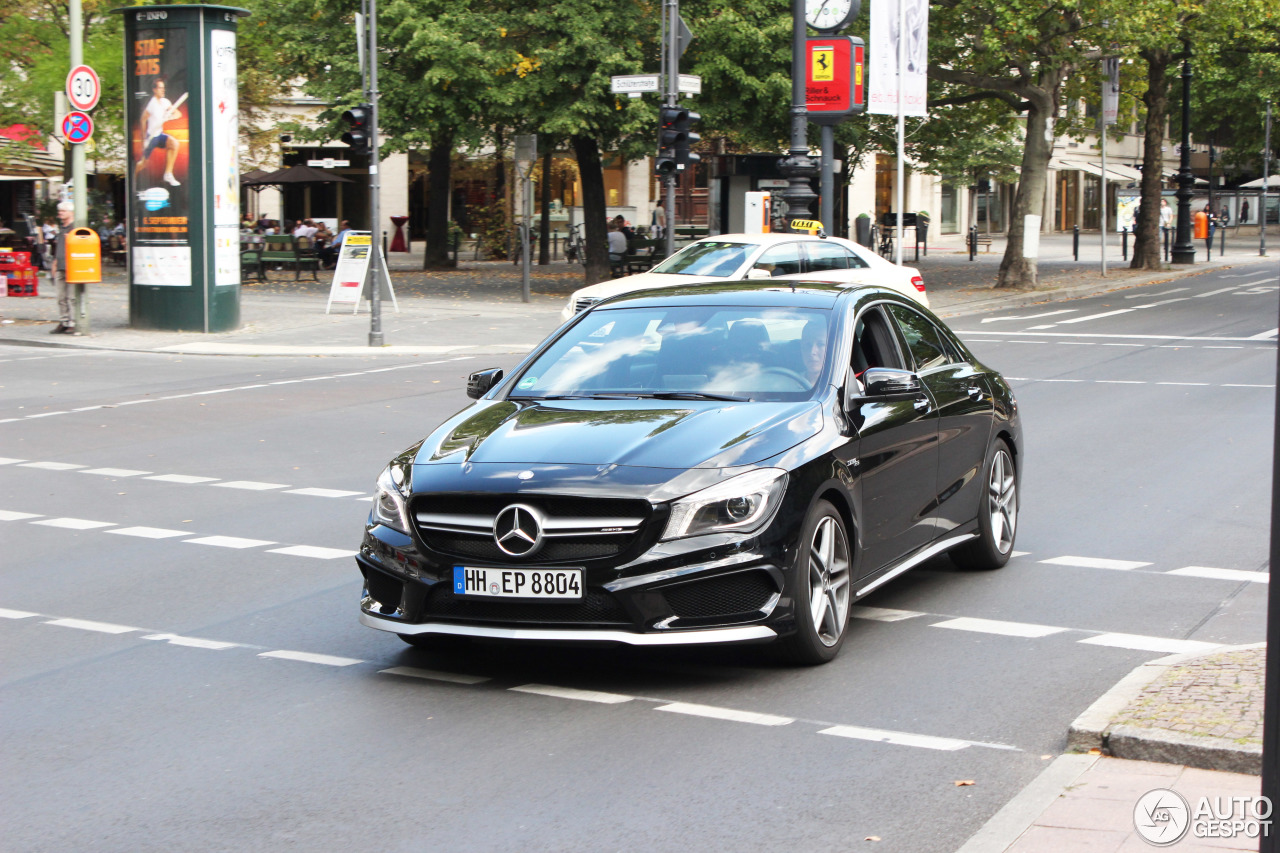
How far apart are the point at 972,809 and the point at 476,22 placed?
2775cm

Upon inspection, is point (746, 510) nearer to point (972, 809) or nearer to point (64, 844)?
point (972, 809)

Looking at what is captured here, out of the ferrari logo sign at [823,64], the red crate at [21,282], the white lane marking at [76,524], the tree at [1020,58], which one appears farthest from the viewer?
the tree at [1020,58]

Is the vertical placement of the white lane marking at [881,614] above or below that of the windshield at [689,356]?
below

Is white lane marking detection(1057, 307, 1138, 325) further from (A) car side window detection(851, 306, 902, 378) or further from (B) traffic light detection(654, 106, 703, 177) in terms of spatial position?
(A) car side window detection(851, 306, 902, 378)

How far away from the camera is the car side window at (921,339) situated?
782 centimetres

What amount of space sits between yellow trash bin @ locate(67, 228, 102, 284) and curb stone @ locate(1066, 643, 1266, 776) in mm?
20091

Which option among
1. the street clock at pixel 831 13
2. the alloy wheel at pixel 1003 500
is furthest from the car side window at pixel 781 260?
the alloy wheel at pixel 1003 500

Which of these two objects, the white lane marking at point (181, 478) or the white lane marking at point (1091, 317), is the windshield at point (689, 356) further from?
the white lane marking at point (1091, 317)

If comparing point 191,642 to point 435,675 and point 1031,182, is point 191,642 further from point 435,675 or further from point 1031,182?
point 1031,182

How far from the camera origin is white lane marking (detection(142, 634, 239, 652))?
681 cm

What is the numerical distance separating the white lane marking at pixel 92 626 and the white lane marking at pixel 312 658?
0.86 meters

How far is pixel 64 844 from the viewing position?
448 centimetres

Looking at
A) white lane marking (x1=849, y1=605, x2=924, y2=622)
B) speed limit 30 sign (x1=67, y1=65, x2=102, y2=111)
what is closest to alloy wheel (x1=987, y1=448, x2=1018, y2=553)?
white lane marking (x1=849, y1=605, x2=924, y2=622)

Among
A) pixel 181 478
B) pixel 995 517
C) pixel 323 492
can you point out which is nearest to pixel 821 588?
pixel 995 517
